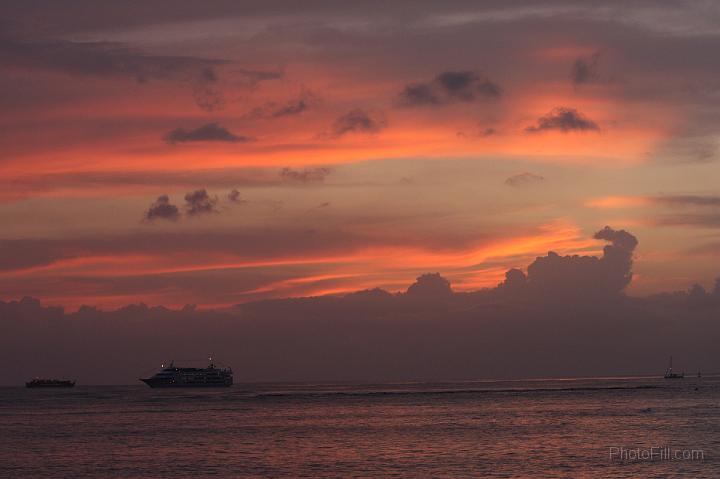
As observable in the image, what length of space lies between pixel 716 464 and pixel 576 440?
95.7 ft

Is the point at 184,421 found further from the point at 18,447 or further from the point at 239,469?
the point at 239,469

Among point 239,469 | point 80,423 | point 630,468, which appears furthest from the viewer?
point 80,423

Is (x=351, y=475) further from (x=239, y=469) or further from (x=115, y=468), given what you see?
(x=115, y=468)

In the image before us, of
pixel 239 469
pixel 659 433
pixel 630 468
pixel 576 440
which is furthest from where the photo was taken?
pixel 659 433

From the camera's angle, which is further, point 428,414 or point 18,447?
point 428,414

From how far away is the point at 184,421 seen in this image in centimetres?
17200

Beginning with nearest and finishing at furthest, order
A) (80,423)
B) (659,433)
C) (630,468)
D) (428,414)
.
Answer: (630,468) → (659,433) → (80,423) → (428,414)

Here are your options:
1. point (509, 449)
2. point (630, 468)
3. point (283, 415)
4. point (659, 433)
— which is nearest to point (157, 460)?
point (509, 449)

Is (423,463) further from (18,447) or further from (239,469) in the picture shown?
(18,447)

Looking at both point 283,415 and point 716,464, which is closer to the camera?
point 716,464

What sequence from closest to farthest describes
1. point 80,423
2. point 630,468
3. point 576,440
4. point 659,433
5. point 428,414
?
point 630,468 < point 576,440 < point 659,433 < point 80,423 < point 428,414

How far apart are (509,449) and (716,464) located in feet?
81.1

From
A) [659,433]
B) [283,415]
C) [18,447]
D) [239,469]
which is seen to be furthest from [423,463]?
[283,415]

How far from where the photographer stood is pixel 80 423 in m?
170
